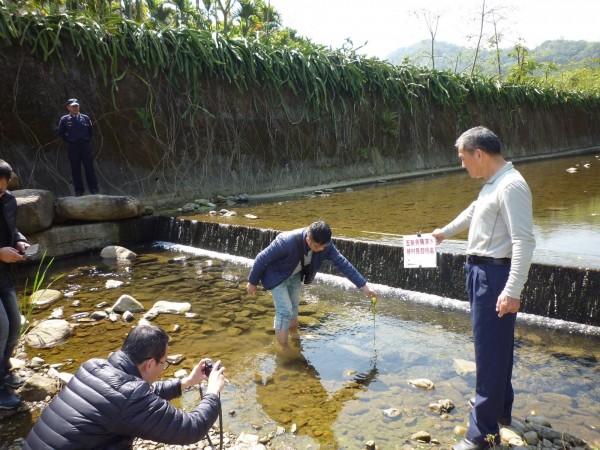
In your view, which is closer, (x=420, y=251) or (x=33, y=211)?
(x=420, y=251)

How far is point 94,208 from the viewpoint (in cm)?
755

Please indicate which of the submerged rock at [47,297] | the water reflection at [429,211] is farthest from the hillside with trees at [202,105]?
the submerged rock at [47,297]

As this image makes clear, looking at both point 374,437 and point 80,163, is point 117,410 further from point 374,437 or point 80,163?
point 80,163

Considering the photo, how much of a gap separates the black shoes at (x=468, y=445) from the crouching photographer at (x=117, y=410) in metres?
1.40

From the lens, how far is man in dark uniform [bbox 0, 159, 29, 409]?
295cm

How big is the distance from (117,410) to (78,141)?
23.3ft

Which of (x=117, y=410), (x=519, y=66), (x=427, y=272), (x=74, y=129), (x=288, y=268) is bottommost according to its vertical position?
(x=427, y=272)

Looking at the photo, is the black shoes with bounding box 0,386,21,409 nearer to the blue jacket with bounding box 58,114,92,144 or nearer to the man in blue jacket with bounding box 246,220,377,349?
the man in blue jacket with bounding box 246,220,377,349

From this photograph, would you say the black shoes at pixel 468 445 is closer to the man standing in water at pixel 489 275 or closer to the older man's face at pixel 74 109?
the man standing in water at pixel 489 275

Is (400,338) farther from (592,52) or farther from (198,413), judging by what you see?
(592,52)

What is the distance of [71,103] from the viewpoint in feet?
25.3

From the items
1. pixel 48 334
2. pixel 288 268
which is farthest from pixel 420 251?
pixel 48 334

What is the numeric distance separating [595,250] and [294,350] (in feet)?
12.4

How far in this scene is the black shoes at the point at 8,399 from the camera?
3064 mm
